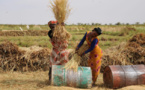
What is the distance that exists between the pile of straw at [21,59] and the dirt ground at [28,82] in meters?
0.31

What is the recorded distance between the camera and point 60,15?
16.9 ft

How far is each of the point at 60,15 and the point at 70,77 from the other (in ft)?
5.38

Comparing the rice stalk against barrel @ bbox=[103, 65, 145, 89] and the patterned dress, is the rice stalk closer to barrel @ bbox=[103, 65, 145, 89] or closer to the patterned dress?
the patterned dress

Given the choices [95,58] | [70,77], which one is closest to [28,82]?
[70,77]

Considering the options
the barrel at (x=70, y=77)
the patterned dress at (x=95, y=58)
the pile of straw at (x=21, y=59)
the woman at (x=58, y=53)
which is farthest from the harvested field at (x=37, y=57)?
the barrel at (x=70, y=77)

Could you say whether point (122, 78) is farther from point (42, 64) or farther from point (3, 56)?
point (3, 56)

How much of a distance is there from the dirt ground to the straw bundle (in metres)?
1.33

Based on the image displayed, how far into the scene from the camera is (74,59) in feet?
17.0

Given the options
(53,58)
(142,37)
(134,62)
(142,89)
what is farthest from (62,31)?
(142,37)

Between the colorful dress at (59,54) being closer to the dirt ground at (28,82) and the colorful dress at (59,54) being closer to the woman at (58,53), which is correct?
the woman at (58,53)

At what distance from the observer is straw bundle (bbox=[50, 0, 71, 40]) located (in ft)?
16.7

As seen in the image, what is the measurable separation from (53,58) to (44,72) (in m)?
2.02

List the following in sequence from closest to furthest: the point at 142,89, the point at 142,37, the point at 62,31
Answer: the point at 142,89
the point at 62,31
the point at 142,37

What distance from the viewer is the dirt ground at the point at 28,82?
4.91m
